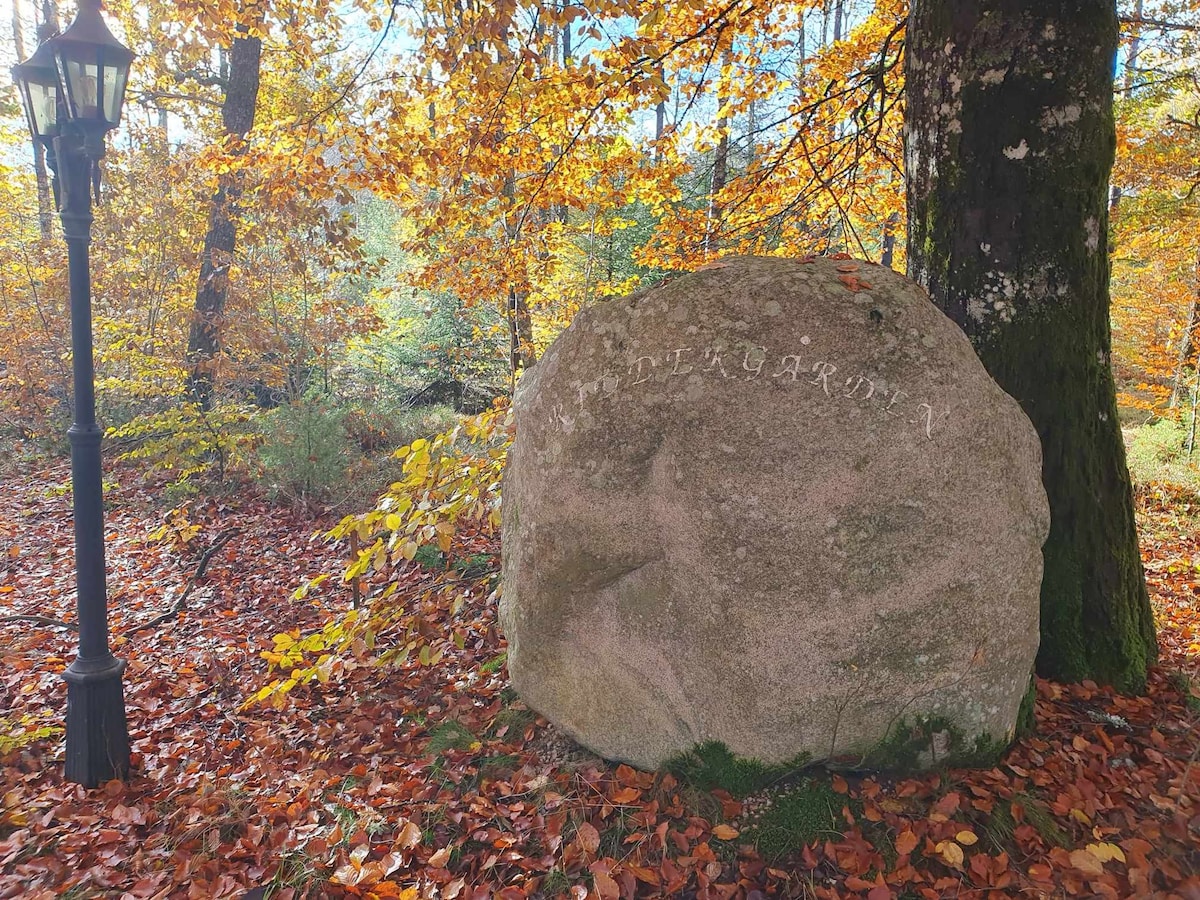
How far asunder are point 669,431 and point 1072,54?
2484 millimetres

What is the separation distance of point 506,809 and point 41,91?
4255mm

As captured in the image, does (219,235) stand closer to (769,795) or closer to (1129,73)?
(769,795)

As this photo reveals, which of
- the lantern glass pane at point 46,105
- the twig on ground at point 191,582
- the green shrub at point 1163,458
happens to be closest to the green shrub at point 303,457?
the twig on ground at point 191,582

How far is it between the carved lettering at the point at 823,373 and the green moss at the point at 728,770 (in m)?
1.43

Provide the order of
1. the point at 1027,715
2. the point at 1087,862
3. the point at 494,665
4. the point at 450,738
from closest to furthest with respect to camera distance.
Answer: the point at 1087,862, the point at 1027,715, the point at 450,738, the point at 494,665

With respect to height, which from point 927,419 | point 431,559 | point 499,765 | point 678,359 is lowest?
point 499,765

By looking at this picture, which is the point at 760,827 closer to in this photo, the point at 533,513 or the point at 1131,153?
the point at 533,513

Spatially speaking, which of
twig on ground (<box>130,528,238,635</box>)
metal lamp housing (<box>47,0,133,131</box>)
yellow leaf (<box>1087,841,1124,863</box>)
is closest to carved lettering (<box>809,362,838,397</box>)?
yellow leaf (<box>1087,841,1124,863</box>)

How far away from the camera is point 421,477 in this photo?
3.83m

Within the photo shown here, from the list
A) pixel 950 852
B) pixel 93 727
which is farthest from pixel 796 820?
pixel 93 727

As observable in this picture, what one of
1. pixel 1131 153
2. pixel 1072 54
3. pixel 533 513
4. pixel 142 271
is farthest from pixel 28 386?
pixel 1131 153

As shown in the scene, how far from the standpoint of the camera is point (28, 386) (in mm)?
11148

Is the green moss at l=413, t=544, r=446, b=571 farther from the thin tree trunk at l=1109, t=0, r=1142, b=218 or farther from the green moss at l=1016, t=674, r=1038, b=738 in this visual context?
the thin tree trunk at l=1109, t=0, r=1142, b=218

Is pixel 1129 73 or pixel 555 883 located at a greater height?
pixel 1129 73
